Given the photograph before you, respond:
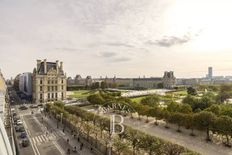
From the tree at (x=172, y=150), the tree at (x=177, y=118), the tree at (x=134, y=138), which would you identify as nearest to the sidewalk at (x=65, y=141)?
the tree at (x=134, y=138)

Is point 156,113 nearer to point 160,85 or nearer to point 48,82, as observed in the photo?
point 48,82

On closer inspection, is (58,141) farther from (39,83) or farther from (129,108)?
(39,83)

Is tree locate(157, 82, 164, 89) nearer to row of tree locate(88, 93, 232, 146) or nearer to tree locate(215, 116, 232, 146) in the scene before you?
row of tree locate(88, 93, 232, 146)

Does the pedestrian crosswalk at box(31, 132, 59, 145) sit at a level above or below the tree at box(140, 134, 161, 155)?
below

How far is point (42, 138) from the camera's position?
3431 centimetres

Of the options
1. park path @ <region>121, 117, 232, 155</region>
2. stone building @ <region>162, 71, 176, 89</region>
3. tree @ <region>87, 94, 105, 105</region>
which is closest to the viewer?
park path @ <region>121, 117, 232, 155</region>

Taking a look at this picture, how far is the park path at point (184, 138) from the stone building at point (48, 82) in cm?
4255

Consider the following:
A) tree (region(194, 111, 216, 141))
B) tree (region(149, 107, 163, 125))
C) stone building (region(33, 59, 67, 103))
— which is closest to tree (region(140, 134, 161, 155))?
tree (region(194, 111, 216, 141))

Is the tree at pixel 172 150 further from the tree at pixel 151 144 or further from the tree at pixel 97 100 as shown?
the tree at pixel 97 100

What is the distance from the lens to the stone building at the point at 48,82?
74562mm

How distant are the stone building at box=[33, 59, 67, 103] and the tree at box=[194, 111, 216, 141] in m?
58.7

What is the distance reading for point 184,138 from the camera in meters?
34.0

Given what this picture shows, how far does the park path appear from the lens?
28.7 m

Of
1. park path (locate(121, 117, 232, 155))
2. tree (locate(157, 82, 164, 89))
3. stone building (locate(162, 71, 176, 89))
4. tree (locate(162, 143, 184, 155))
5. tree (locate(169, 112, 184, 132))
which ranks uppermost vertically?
stone building (locate(162, 71, 176, 89))
